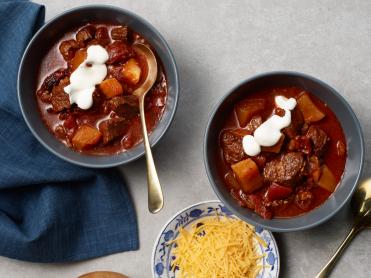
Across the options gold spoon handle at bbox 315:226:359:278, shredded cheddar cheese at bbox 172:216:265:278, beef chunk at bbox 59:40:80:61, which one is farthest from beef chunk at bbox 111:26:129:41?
gold spoon handle at bbox 315:226:359:278

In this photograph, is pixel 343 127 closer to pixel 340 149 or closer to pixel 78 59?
pixel 340 149

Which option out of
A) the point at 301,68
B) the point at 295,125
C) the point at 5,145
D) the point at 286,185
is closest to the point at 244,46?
the point at 301,68

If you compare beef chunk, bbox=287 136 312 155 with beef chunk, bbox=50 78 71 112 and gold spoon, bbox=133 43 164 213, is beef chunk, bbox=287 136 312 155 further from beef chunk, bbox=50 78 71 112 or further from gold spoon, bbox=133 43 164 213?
beef chunk, bbox=50 78 71 112

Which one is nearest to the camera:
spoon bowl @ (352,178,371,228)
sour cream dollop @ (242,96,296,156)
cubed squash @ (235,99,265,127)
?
sour cream dollop @ (242,96,296,156)

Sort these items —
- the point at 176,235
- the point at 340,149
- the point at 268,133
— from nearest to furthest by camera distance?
the point at 268,133 → the point at 340,149 → the point at 176,235

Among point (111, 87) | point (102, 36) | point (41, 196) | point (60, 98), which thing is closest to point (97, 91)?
point (111, 87)

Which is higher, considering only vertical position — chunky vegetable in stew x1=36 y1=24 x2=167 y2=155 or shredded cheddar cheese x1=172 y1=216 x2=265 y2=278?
chunky vegetable in stew x1=36 y1=24 x2=167 y2=155

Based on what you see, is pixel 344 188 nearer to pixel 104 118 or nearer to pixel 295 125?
pixel 295 125
